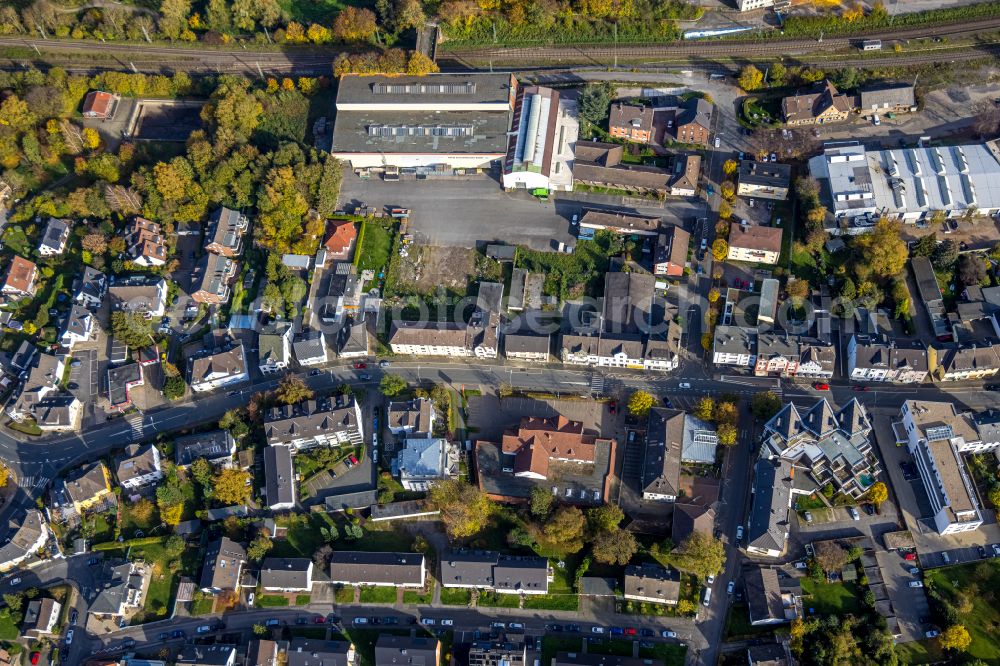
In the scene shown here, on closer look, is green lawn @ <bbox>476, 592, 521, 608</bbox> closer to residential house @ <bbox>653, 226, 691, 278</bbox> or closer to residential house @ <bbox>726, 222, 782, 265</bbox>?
residential house @ <bbox>653, 226, 691, 278</bbox>

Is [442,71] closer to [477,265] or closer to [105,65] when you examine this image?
[477,265]

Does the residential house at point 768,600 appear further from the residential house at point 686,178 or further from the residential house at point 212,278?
the residential house at point 212,278

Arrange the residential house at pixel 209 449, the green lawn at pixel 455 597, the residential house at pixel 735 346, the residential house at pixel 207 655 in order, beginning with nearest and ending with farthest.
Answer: the residential house at pixel 207 655, the green lawn at pixel 455 597, the residential house at pixel 209 449, the residential house at pixel 735 346

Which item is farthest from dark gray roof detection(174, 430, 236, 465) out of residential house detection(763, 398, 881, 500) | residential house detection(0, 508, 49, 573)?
residential house detection(763, 398, 881, 500)

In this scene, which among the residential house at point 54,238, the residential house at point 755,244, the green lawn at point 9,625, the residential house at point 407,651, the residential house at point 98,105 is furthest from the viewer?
the residential house at point 98,105

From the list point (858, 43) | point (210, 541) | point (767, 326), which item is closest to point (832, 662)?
point (767, 326)

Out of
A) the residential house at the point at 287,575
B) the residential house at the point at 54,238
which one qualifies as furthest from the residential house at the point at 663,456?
the residential house at the point at 54,238
